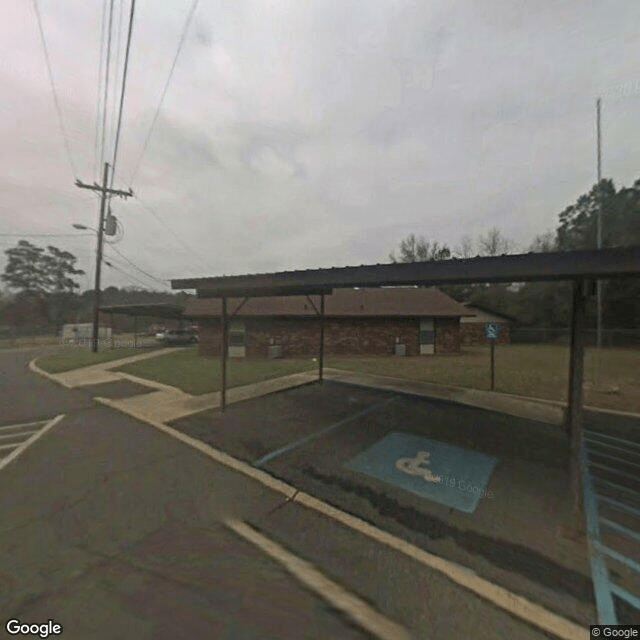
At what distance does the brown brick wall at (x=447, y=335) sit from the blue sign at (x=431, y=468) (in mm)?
16785

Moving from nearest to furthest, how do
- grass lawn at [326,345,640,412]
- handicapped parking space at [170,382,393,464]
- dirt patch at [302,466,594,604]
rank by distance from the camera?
dirt patch at [302,466,594,604] → handicapped parking space at [170,382,393,464] → grass lawn at [326,345,640,412]

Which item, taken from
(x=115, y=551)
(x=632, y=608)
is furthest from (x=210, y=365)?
(x=632, y=608)

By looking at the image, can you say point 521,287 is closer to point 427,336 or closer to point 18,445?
point 427,336

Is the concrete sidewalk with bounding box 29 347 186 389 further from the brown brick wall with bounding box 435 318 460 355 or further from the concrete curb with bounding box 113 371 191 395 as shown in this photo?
the brown brick wall with bounding box 435 318 460 355

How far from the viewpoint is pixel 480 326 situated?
30656 mm

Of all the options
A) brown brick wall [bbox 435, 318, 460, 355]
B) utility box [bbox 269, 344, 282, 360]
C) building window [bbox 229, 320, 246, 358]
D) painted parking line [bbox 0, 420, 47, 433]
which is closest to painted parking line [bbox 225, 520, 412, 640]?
painted parking line [bbox 0, 420, 47, 433]

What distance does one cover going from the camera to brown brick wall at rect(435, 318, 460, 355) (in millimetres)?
22125

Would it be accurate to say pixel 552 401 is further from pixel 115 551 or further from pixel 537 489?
pixel 115 551

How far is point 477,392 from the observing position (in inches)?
413

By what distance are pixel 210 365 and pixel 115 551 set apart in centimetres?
1340

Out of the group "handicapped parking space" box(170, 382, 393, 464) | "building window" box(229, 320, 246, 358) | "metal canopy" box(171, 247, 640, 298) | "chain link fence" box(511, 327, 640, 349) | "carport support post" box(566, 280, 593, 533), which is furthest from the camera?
"chain link fence" box(511, 327, 640, 349)

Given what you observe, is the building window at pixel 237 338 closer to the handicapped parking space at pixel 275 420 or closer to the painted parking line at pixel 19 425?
the handicapped parking space at pixel 275 420

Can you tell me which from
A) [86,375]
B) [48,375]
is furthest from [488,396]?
[48,375]

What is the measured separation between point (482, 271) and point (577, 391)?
1.85 metres
